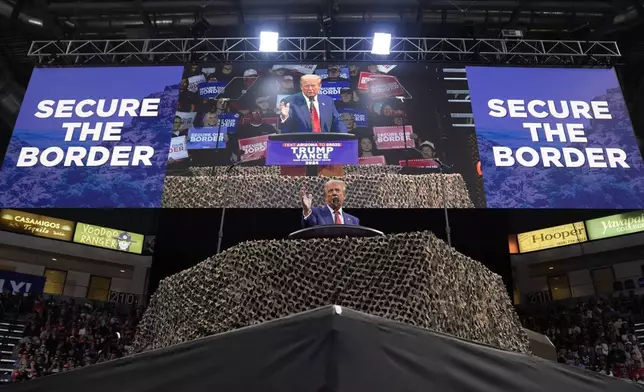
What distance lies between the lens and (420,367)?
153 centimetres

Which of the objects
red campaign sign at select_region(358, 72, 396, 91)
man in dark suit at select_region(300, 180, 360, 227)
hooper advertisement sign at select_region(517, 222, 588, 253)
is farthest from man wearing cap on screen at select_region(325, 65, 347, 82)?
hooper advertisement sign at select_region(517, 222, 588, 253)

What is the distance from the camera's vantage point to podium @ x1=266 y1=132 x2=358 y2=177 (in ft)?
33.9

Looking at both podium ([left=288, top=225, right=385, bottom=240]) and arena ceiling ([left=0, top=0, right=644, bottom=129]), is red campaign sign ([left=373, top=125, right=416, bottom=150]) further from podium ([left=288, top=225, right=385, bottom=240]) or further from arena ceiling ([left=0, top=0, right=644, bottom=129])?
podium ([left=288, top=225, right=385, bottom=240])

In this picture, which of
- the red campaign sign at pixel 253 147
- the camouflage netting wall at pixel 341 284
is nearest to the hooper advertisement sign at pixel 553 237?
the red campaign sign at pixel 253 147

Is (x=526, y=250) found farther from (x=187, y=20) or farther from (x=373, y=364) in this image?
(x=373, y=364)

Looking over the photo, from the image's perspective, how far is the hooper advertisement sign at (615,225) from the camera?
18906 mm

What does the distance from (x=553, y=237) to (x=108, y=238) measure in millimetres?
19650

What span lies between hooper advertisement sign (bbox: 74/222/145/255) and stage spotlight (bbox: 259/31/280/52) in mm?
14229

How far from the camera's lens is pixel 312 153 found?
10422mm

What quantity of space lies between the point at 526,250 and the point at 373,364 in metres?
23.0

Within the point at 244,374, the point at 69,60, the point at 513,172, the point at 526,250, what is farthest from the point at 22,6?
the point at 526,250

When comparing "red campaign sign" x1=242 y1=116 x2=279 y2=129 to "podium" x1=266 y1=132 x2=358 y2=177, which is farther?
"red campaign sign" x1=242 y1=116 x2=279 y2=129

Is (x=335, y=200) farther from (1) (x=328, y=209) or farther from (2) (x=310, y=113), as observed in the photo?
(2) (x=310, y=113)

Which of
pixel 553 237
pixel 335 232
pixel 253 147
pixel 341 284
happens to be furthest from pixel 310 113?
pixel 553 237
